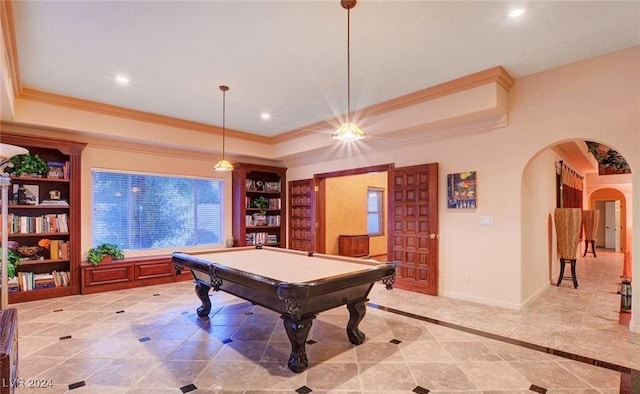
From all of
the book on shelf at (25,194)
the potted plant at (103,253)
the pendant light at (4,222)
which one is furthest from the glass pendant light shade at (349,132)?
the book on shelf at (25,194)

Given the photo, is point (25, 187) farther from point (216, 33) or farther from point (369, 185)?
point (369, 185)

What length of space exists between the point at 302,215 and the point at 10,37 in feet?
18.6

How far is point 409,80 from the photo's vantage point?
426cm

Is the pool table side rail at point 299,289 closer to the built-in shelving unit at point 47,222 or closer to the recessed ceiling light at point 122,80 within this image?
the recessed ceiling light at point 122,80

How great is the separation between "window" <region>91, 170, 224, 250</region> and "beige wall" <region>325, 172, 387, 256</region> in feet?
8.78

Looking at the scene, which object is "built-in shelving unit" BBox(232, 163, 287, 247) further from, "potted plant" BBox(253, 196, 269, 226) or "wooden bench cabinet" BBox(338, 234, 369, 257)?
"wooden bench cabinet" BBox(338, 234, 369, 257)

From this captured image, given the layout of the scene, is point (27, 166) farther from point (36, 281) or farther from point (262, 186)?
point (262, 186)

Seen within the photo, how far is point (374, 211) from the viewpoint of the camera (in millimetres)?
9742

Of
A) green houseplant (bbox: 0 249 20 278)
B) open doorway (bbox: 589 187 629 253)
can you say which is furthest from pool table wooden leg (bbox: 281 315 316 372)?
open doorway (bbox: 589 187 629 253)

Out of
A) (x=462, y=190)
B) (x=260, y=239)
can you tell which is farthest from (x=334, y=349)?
(x=260, y=239)

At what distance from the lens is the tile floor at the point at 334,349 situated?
8.39ft

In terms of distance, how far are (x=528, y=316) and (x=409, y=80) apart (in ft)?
11.4

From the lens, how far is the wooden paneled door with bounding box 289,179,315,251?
7.42 metres

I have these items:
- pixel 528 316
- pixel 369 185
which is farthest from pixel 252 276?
pixel 369 185
